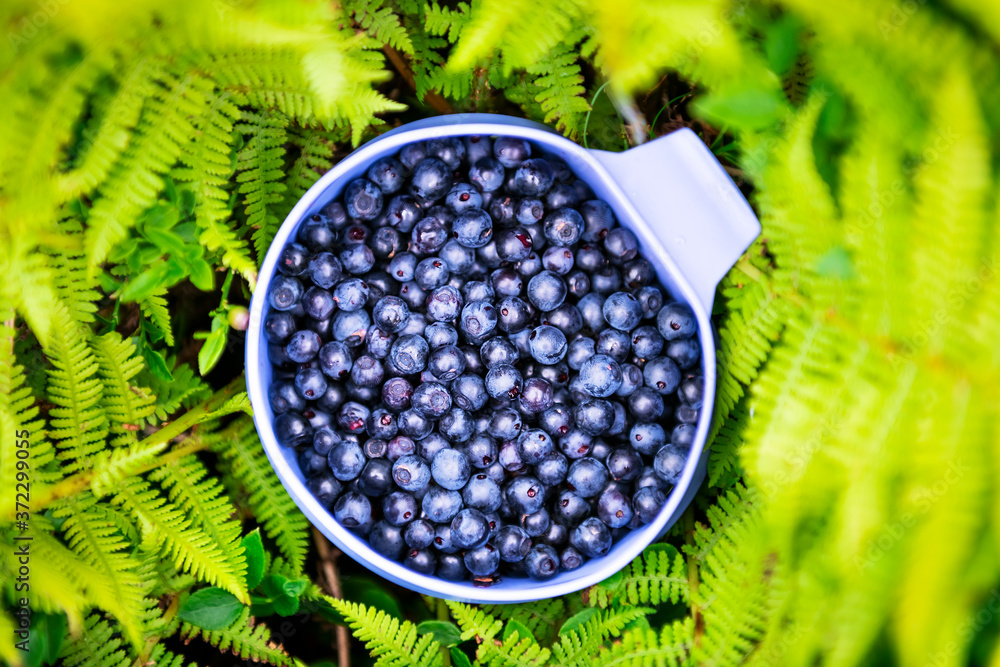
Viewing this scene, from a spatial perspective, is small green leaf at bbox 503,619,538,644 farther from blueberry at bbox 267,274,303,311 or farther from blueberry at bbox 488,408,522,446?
blueberry at bbox 267,274,303,311

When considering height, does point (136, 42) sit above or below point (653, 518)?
above

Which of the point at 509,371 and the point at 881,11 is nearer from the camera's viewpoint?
the point at 881,11

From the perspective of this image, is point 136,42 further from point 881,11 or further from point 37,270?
→ point 881,11

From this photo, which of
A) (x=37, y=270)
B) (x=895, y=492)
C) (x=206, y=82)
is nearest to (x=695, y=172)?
(x=895, y=492)

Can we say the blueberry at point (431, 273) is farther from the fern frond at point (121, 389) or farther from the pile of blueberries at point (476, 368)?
the fern frond at point (121, 389)

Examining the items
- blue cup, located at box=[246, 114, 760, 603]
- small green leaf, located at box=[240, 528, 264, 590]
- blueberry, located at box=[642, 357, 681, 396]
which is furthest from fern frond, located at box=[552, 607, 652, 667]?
small green leaf, located at box=[240, 528, 264, 590]

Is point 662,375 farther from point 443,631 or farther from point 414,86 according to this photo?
point 414,86
